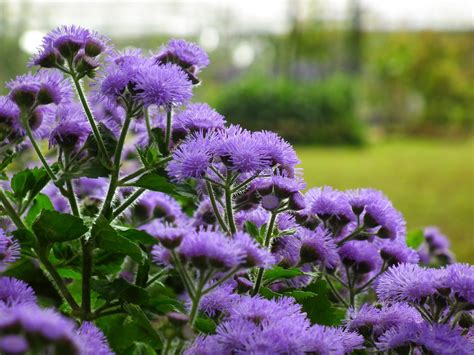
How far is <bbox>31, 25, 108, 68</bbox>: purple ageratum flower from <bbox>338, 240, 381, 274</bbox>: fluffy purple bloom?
40cm

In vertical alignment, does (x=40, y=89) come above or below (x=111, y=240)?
Result: above

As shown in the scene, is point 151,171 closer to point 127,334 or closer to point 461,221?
point 127,334

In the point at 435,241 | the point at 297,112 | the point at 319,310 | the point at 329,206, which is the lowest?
the point at 297,112

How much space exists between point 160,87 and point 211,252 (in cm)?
23

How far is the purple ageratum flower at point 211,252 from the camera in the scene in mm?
595

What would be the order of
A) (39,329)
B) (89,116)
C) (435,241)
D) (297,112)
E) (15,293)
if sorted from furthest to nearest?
1. (297,112)
2. (435,241)
3. (89,116)
4. (15,293)
5. (39,329)

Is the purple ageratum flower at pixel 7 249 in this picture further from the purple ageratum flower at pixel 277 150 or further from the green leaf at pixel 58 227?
the purple ageratum flower at pixel 277 150

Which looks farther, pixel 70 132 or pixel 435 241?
pixel 435 241

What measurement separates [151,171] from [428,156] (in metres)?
11.6

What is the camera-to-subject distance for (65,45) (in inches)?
31.7

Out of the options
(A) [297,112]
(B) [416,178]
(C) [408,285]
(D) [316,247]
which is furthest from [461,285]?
→ (A) [297,112]

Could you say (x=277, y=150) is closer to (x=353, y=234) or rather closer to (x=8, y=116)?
(x=353, y=234)

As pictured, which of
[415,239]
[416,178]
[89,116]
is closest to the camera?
[89,116]

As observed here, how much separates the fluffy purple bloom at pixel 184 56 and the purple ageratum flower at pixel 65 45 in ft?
0.26
